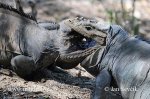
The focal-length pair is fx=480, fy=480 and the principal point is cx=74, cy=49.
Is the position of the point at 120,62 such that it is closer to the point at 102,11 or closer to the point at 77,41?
the point at 77,41

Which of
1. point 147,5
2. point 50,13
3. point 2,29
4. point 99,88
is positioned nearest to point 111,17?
point 50,13

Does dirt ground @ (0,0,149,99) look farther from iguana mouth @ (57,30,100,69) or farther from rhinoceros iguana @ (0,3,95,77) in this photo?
iguana mouth @ (57,30,100,69)

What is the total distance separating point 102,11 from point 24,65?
363 inches

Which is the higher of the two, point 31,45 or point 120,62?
point 31,45

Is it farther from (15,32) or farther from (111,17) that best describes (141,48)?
(111,17)

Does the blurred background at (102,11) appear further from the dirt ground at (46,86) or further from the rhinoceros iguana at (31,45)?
the rhinoceros iguana at (31,45)

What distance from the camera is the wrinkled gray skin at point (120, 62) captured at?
6.00 metres

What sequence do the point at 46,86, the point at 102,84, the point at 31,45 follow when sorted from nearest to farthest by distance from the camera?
the point at 102,84
the point at 46,86
the point at 31,45

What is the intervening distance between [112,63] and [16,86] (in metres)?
1.36

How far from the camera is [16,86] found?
6.61 metres

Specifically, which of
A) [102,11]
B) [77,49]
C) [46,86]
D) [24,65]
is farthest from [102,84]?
[102,11]

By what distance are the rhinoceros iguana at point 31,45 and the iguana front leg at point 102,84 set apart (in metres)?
0.52

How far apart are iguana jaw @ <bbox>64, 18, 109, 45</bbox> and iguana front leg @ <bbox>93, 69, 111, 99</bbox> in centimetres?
54

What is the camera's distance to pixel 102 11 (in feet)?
52.2
